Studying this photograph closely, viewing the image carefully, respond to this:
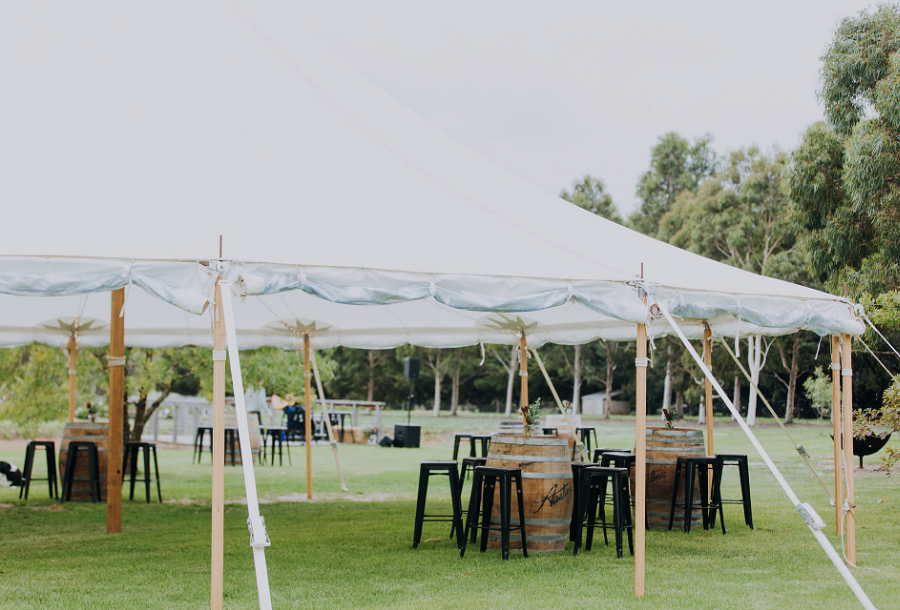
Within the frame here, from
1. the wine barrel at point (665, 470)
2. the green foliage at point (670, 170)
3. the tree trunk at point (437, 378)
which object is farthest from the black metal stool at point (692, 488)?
the green foliage at point (670, 170)

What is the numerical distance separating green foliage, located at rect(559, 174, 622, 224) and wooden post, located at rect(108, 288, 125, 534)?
95.0ft

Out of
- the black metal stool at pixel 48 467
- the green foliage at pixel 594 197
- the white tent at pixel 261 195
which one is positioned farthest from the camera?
the green foliage at pixel 594 197

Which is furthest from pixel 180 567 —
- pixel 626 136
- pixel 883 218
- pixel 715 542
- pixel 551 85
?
pixel 626 136

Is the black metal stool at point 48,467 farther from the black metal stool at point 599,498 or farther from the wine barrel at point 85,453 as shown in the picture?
the black metal stool at point 599,498

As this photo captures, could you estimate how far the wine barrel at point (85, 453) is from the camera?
408 inches

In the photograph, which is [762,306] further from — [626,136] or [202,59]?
[626,136]

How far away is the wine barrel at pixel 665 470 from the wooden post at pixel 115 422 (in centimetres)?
508

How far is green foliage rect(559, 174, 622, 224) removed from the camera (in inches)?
1391

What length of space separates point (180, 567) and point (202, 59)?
13.1 feet

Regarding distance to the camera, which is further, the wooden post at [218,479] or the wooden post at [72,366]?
the wooden post at [72,366]

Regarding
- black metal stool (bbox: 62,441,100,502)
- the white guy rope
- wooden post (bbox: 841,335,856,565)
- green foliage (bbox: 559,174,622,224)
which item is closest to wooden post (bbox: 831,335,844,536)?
wooden post (bbox: 841,335,856,565)

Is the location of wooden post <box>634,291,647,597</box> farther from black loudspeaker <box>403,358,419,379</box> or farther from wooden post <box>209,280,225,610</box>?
black loudspeaker <box>403,358,419,379</box>

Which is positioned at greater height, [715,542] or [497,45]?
[497,45]

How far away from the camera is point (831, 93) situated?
18.1 metres
